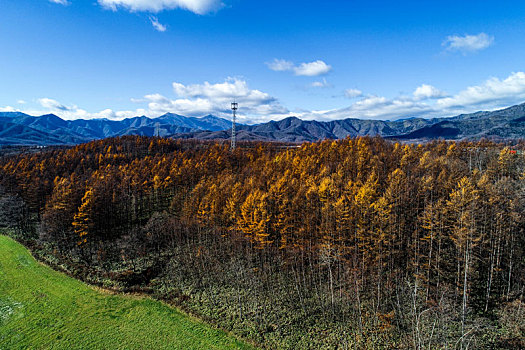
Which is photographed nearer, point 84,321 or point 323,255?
point 84,321

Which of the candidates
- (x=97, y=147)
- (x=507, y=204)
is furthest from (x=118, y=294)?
(x=97, y=147)

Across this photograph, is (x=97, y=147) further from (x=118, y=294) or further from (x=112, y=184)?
(x=118, y=294)

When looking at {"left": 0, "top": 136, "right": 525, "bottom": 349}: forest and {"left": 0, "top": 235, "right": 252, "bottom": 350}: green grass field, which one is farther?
{"left": 0, "top": 136, "right": 525, "bottom": 349}: forest

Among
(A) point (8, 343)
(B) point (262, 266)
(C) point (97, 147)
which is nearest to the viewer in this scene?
(A) point (8, 343)

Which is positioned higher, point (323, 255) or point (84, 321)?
point (323, 255)
